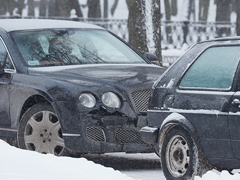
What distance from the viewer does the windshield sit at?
10914mm

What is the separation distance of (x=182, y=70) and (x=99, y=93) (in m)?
1.38

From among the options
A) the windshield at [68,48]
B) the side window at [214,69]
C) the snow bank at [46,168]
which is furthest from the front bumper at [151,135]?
the windshield at [68,48]

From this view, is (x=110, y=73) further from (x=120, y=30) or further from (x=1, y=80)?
(x=120, y=30)

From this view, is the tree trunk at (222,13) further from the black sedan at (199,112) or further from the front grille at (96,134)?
the black sedan at (199,112)

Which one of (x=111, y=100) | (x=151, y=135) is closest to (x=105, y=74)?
(x=111, y=100)

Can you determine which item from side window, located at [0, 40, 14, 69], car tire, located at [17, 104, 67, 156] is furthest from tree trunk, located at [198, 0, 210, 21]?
car tire, located at [17, 104, 67, 156]

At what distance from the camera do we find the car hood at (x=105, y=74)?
1005 cm

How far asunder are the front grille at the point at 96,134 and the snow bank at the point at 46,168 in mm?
1626

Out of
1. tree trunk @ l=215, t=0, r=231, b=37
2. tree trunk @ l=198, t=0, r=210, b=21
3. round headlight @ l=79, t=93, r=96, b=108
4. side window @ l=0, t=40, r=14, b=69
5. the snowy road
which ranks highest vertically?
side window @ l=0, t=40, r=14, b=69

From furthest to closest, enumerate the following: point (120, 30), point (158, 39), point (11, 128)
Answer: point (120, 30)
point (158, 39)
point (11, 128)

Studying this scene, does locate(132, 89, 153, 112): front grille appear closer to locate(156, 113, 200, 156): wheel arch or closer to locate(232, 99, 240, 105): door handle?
locate(156, 113, 200, 156): wheel arch

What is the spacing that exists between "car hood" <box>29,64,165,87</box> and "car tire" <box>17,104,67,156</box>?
42 centimetres

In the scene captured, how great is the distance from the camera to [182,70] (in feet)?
28.7

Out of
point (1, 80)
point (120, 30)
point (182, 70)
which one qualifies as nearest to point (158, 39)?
point (1, 80)
